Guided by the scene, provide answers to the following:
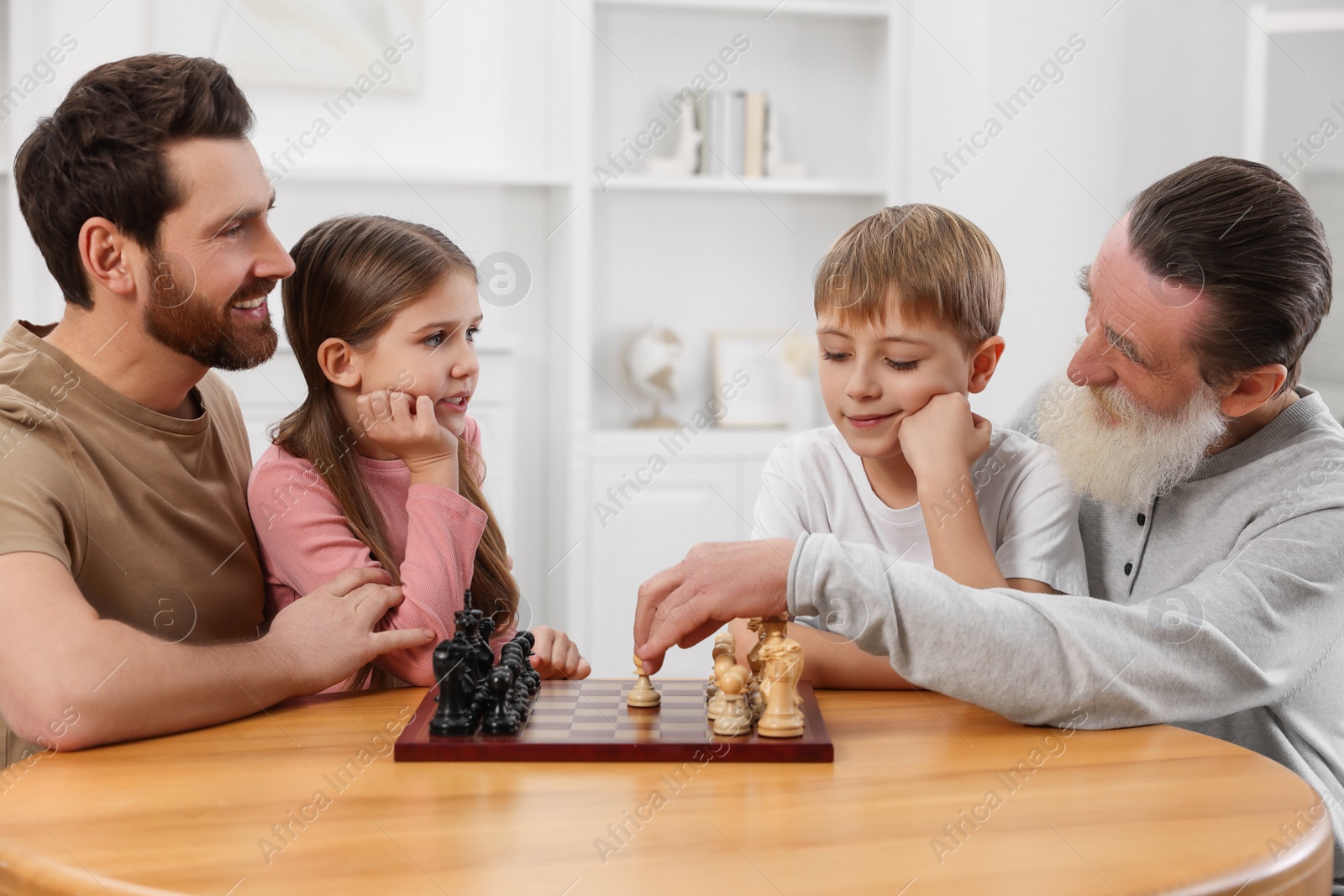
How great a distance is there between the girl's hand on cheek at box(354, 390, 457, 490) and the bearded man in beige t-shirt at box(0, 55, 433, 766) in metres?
0.21

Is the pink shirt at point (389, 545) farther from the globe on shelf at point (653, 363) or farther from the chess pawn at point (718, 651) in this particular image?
the globe on shelf at point (653, 363)

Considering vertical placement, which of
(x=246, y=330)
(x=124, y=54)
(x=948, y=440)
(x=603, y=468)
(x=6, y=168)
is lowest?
(x=603, y=468)

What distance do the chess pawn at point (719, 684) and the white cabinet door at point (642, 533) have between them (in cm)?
307

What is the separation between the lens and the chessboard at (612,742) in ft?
4.29

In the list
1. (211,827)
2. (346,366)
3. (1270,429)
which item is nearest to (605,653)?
(346,366)

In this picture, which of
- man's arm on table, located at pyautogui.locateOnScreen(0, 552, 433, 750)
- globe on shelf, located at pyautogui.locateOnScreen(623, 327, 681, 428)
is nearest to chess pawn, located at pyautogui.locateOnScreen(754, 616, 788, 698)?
man's arm on table, located at pyautogui.locateOnScreen(0, 552, 433, 750)

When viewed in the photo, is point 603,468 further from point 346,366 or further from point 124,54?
point 346,366

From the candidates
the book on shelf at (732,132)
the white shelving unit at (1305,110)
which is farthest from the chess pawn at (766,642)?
the book on shelf at (732,132)

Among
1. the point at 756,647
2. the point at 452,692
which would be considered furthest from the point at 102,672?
the point at 756,647

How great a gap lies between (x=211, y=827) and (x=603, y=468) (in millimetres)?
3461

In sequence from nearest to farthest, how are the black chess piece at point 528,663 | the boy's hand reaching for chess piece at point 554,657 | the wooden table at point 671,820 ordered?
the wooden table at point 671,820, the black chess piece at point 528,663, the boy's hand reaching for chess piece at point 554,657

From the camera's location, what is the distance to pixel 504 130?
4.75 metres

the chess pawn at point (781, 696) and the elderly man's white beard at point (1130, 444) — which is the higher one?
the elderly man's white beard at point (1130, 444)

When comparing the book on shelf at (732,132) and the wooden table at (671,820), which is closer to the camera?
the wooden table at (671,820)
